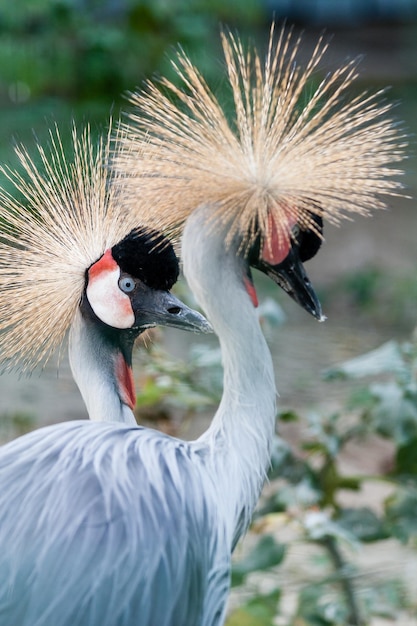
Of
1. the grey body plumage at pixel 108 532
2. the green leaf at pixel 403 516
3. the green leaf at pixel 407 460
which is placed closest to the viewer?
the grey body plumage at pixel 108 532

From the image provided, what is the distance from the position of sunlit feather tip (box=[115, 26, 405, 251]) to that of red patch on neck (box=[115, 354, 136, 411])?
0.21m

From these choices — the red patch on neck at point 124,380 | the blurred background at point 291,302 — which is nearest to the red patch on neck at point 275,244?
the red patch on neck at point 124,380

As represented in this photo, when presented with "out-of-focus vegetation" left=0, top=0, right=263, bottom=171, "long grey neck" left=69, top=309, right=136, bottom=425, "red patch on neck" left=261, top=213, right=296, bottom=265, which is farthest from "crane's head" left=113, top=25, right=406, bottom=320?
"out-of-focus vegetation" left=0, top=0, right=263, bottom=171

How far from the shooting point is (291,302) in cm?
430

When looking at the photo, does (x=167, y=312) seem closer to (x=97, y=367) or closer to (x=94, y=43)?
(x=97, y=367)

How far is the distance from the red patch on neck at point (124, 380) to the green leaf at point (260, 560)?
52 centimetres

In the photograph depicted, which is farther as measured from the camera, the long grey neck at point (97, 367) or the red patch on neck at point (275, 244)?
the long grey neck at point (97, 367)

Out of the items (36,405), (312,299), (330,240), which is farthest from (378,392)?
(330,240)

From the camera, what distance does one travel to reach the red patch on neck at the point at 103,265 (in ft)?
4.53

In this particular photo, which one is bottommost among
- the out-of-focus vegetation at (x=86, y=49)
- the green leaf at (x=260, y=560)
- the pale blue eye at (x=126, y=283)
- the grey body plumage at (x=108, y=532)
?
the green leaf at (x=260, y=560)

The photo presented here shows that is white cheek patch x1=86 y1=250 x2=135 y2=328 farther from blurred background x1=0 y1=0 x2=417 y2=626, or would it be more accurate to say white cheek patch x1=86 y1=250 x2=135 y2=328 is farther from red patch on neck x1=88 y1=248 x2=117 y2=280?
blurred background x1=0 y1=0 x2=417 y2=626

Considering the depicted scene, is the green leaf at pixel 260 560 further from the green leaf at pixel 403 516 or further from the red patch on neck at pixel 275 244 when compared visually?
the red patch on neck at pixel 275 244

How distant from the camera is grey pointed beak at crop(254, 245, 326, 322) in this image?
1.36 metres

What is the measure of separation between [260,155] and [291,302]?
2.96 meters
